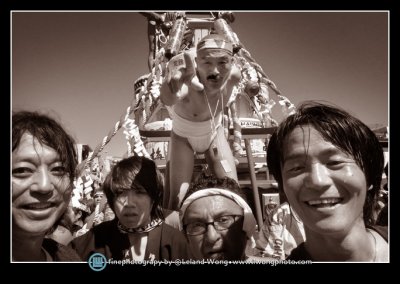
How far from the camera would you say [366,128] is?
41.8 inches

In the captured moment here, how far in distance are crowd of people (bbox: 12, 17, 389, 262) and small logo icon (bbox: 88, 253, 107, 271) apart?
19 mm

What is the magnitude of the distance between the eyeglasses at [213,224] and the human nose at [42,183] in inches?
18.6

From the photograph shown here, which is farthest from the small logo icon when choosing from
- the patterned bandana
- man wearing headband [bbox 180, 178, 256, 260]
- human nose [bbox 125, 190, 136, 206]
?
man wearing headband [bbox 180, 178, 256, 260]

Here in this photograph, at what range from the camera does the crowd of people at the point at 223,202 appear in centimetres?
101

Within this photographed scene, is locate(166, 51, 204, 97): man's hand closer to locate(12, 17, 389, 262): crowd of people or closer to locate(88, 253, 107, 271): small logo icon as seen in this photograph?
locate(12, 17, 389, 262): crowd of people

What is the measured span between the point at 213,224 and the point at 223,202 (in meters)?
0.10

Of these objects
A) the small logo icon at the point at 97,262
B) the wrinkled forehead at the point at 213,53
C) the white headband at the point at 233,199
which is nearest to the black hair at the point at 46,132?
the small logo icon at the point at 97,262

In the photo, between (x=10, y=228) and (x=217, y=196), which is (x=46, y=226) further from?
(x=217, y=196)

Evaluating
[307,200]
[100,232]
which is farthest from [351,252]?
[100,232]

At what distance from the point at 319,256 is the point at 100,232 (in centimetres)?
79

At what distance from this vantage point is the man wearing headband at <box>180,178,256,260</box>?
1.13 metres

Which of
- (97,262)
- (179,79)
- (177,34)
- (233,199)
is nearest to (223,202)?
(233,199)

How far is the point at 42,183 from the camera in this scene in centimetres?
107

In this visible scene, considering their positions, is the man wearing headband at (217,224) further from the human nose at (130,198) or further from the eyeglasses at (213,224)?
the human nose at (130,198)
